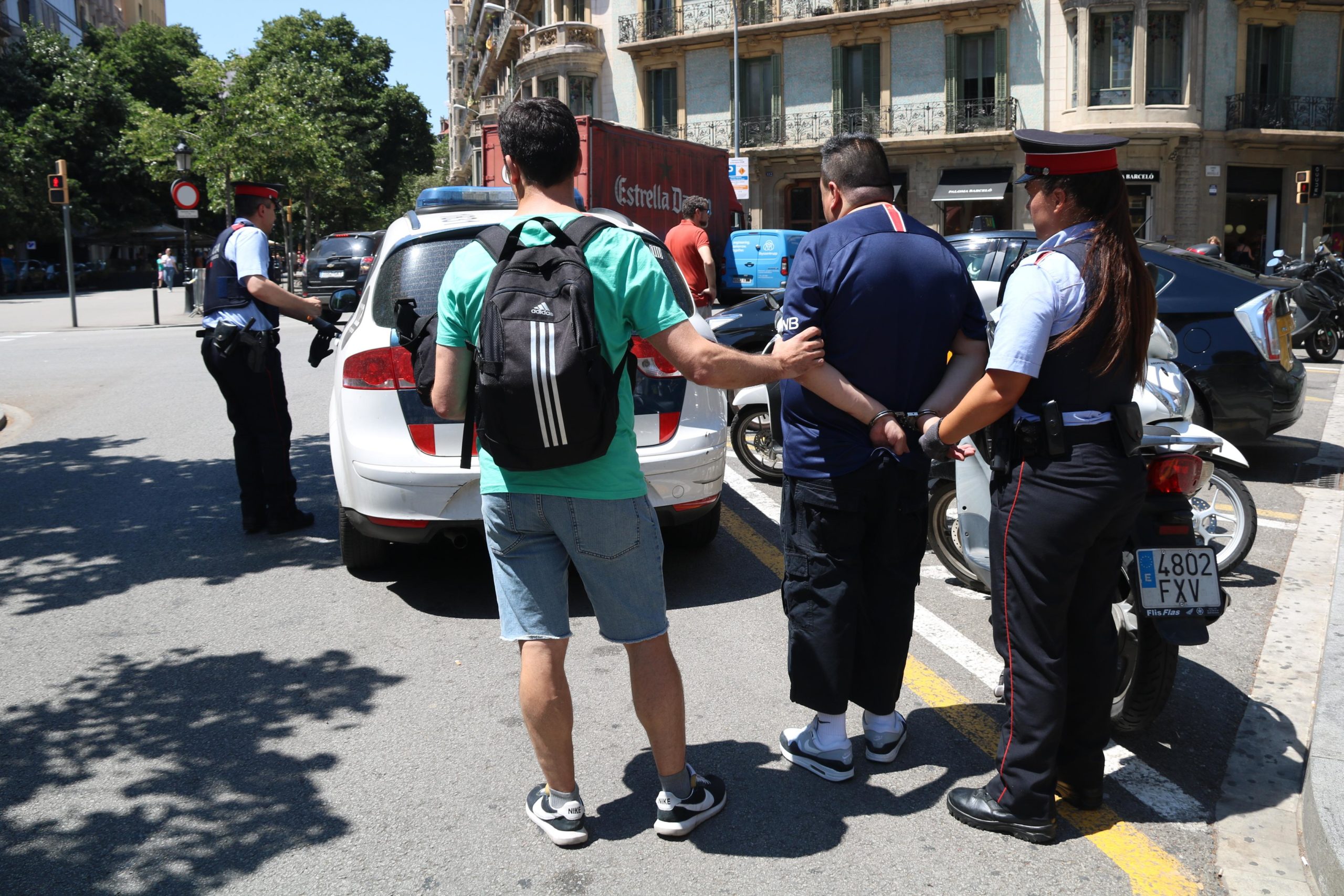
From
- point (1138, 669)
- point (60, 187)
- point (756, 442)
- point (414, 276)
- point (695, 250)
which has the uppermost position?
point (60, 187)

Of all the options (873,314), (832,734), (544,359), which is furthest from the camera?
(832,734)

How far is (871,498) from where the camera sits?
3.37 m

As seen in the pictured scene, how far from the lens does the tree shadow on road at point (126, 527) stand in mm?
5770

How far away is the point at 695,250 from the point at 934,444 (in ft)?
24.0

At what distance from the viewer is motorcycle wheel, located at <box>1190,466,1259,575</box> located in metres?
5.41

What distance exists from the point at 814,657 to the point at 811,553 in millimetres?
311

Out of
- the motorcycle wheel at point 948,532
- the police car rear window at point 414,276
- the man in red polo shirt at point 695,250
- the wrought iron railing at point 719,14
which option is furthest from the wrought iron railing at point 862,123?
the police car rear window at point 414,276

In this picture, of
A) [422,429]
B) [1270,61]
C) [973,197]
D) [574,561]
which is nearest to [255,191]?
[422,429]

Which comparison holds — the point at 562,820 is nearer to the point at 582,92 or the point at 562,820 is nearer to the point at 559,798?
the point at 559,798

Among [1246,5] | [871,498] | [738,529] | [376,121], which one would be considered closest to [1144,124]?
[1246,5]

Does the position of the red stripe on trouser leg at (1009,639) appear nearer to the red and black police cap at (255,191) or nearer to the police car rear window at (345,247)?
the red and black police cap at (255,191)

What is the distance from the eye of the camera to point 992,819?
10.4 ft

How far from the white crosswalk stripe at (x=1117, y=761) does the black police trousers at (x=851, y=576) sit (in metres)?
0.73

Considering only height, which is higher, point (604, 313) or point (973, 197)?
point (973, 197)
